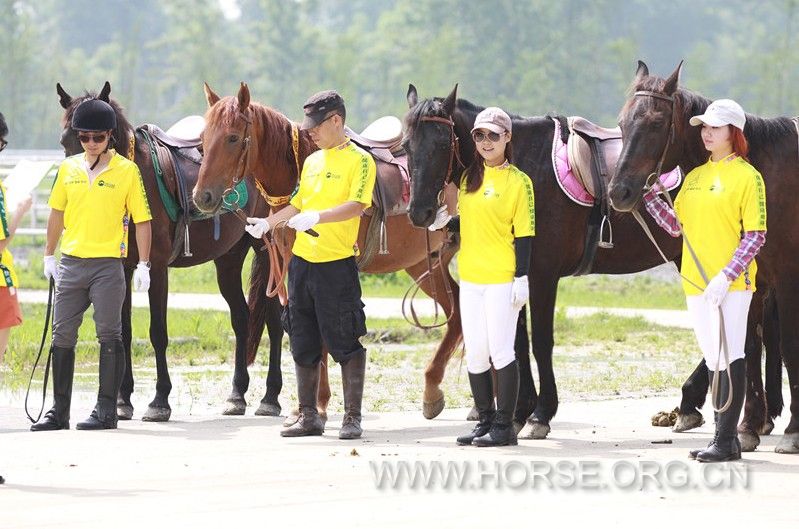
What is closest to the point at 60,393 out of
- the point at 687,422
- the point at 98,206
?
the point at 98,206

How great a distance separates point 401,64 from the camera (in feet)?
275

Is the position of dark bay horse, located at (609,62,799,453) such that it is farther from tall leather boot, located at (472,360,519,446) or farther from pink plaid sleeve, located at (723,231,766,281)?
tall leather boot, located at (472,360,519,446)

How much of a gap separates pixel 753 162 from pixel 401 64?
7571 centimetres

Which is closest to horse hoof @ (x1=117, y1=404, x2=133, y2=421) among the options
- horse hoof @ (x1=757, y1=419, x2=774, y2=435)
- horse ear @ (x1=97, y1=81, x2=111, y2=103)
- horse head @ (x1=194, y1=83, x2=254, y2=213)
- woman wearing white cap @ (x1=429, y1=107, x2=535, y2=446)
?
horse head @ (x1=194, y1=83, x2=254, y2=213)

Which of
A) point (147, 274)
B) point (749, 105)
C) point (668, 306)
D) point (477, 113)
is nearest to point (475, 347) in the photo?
point (477, 113)

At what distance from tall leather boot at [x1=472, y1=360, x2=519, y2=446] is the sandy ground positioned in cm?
12

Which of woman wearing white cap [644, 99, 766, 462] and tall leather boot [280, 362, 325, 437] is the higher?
woman wearing white cap [644, 99, 766, 462]

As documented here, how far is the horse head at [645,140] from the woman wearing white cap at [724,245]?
A: 374 millimetres

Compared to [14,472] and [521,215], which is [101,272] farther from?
[521,215]

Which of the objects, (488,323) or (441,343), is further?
(441,343)

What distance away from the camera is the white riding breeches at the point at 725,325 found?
26.9 feet

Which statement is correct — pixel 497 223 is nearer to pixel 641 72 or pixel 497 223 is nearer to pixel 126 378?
pixel 641 72

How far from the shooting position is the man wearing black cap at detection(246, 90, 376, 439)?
928cm

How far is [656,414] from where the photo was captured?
33.9 ft
